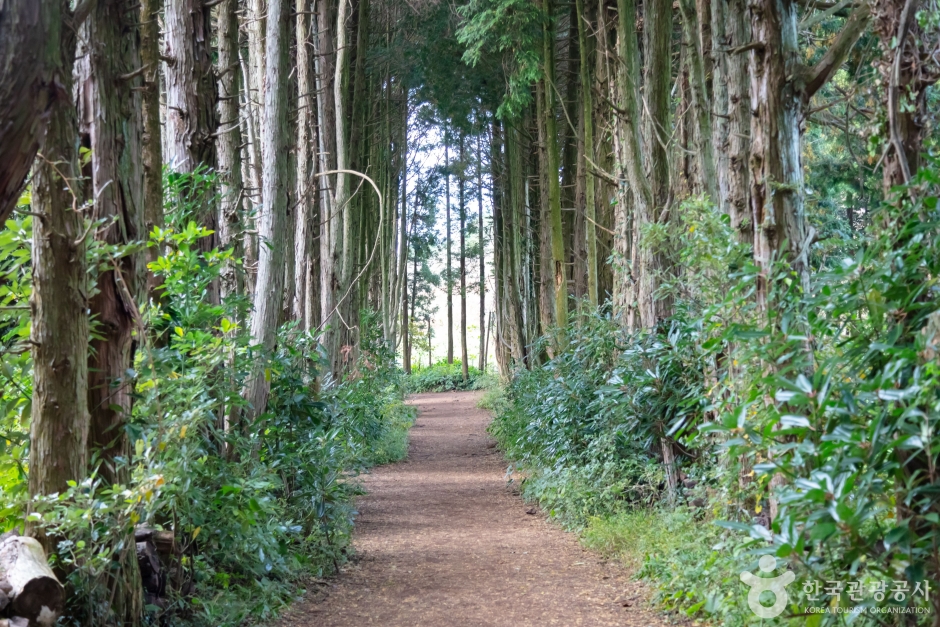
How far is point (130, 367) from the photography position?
4527 millimetres

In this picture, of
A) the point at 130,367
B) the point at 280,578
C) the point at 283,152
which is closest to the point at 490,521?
the point at 280,578

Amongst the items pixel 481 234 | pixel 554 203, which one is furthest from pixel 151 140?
pixel 481 234

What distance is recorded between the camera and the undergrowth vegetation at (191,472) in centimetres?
388

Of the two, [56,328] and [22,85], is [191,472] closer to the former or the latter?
[56,328]

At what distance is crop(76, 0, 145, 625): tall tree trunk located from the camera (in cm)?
431

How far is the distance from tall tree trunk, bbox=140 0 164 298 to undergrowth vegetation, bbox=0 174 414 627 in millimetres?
178

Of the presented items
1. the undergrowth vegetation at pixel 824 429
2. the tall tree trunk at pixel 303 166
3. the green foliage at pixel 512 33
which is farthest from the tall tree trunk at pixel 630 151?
the tall tree trunk at pixel 303 166

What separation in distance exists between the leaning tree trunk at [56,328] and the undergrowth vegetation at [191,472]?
0.16 metres

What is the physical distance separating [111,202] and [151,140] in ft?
4.05

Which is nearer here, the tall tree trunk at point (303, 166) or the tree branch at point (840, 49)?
the tree branch at point (840, 49)

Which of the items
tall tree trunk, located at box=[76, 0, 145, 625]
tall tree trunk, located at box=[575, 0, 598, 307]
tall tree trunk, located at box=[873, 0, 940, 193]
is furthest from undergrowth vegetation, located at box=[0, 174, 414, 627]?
tall tree trunk, located at box=[575, 0, 598, 307]

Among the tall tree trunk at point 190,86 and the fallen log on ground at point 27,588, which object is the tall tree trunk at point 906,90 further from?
the tall tree trunk at point 190,86

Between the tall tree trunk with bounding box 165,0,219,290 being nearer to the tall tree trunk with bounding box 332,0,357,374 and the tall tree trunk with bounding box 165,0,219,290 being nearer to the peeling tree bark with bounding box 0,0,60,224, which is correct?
the peeling tree bark with bounding box 0,0,60,224

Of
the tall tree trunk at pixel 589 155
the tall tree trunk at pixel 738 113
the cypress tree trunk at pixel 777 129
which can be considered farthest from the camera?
the tall tree trunk at pixel 589 155
